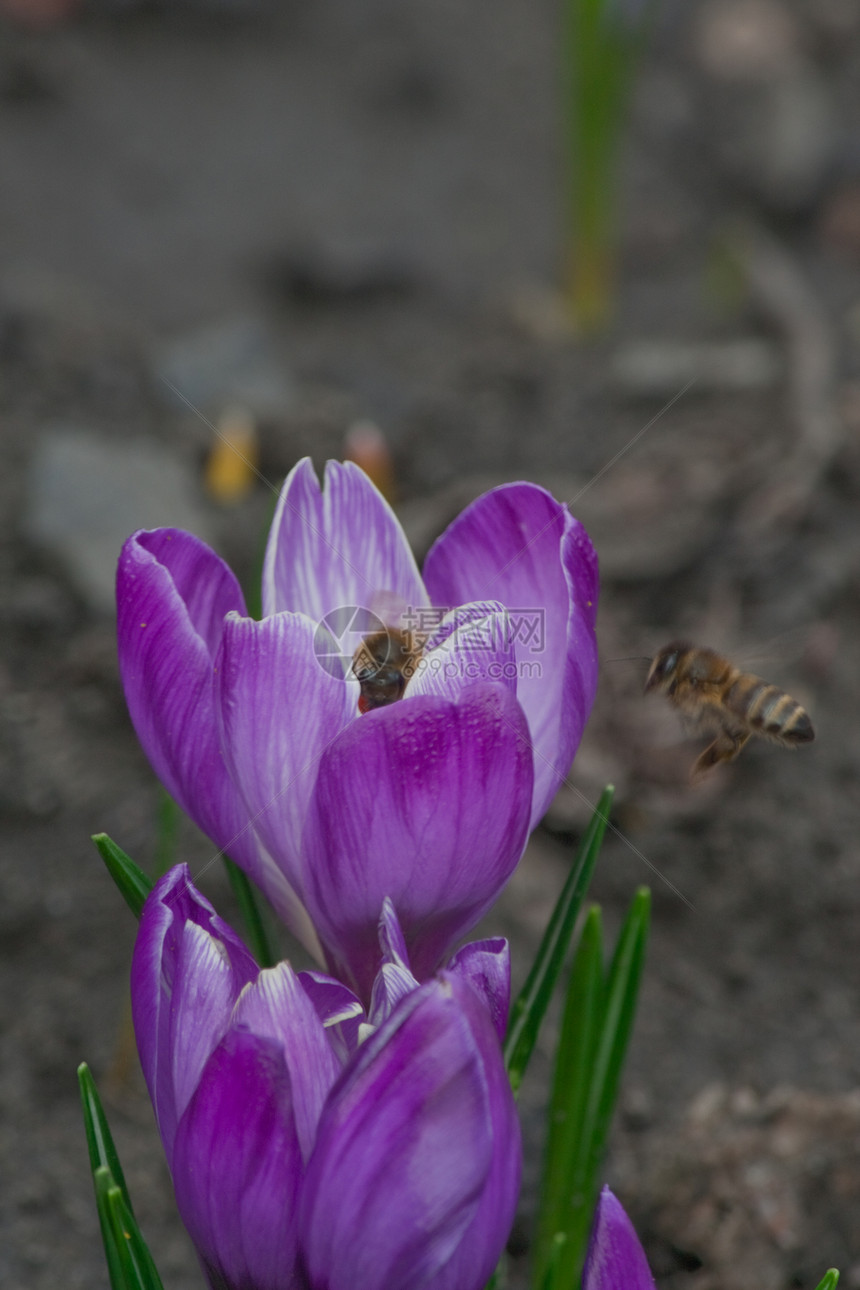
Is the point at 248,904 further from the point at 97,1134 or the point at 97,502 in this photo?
the point at 97,502

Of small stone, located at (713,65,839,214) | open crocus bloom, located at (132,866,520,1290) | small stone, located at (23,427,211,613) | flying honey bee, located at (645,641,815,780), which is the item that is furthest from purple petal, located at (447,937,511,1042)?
small stone, located at (713,65,839,214)

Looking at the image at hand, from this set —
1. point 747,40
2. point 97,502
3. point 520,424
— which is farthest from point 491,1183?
point 747,40

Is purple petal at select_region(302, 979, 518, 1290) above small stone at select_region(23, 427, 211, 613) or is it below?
above

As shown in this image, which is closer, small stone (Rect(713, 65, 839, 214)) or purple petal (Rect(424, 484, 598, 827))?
purple petal (Rect(424, 484, 598, 827))

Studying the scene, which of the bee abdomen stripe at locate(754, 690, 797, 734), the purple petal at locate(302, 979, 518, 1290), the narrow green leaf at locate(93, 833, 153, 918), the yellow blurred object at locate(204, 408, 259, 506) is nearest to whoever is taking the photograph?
the purple petal at locate(302, 979, 518, 1290)

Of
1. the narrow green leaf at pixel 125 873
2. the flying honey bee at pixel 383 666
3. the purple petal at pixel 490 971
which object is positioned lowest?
the narrow green leaf at pixel 125 873

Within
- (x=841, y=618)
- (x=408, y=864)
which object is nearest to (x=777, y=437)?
(x=841, y=618)

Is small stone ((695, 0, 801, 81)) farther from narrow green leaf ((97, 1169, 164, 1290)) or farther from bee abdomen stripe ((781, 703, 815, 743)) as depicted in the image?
narrow green leaf ((97, 1169, 164, 1290))

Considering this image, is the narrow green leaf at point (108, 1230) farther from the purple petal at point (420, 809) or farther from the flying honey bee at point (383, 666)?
the flying honey bee at point (383, 666)

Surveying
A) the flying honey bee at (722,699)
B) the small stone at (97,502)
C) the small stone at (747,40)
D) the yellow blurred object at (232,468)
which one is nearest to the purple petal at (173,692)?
the flying honey bee at (722,699)
